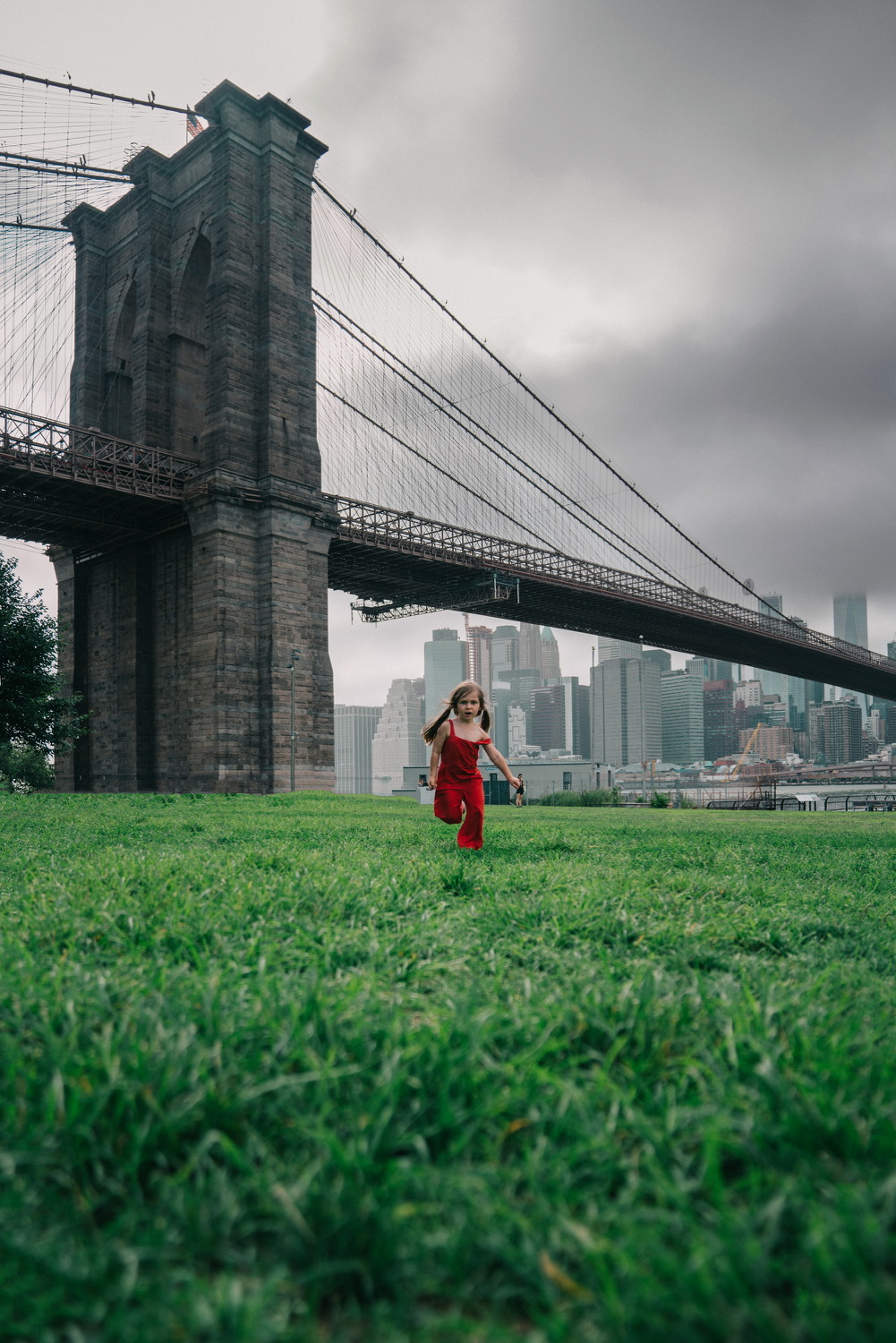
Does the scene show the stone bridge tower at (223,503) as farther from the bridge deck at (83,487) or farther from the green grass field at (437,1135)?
the green grass field at (437,1135)

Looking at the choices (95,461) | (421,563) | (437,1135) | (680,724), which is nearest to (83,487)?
(95,461)

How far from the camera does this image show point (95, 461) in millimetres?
27391

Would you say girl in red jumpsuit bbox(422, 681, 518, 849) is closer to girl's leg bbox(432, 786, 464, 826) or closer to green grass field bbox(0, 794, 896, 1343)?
girl's leg bbox(432, 786, 464, 826)

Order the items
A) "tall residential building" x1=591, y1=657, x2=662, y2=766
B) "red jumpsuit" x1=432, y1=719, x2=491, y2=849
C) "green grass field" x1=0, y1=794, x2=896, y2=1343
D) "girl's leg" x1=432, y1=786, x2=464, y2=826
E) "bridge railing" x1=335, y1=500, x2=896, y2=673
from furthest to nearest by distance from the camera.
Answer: "tall residential building" x1=591, y1=657, x2=662, y2=766 → "bridge railing" x1=335, y1=500, x2=896, y2=673 → "girl's leg" x1=432, y1=786, x2=464, y2=826 → "red jumpsuit" x1=432, y1=719, x2=491, y2=849 → "green grass field" x1=0, y1=794, x2=896, y2=1343

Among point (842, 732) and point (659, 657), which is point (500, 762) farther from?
point (842, 732)

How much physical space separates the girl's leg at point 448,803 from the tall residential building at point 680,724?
188233 mm

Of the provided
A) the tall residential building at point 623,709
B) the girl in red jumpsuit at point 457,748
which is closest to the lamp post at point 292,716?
the girl in red jumpsuit at point 457,748

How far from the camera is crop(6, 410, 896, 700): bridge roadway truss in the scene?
2814 cm

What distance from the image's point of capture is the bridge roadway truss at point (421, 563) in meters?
28.1

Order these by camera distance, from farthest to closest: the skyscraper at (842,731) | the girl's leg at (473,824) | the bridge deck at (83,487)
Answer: the skyscraper at (842,731) → the bridge deck at (83,487) → the girl's leg at (473,824)

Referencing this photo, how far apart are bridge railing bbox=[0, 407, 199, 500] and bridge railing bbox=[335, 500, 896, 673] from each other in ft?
22.2

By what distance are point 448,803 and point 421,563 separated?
103ft

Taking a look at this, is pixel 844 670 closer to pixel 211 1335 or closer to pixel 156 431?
pixel 156 431

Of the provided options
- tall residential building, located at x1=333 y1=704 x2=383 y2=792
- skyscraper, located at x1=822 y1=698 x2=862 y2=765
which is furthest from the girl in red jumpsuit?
skyscraper, located at x1=822 y1=698 x2=862 y2=765
